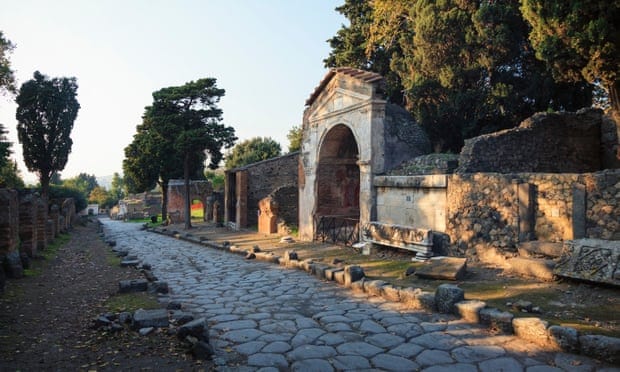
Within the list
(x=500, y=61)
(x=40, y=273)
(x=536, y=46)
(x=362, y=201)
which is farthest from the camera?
(x=500, y=61)

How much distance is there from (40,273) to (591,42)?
12912 millimetres

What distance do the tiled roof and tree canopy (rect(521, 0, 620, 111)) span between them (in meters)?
4.27

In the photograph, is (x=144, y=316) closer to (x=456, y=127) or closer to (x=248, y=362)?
(x=248, y=362)

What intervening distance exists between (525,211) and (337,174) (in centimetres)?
831

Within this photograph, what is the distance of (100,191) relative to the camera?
65438 mm

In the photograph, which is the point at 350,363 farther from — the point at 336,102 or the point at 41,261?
the point at 336,102

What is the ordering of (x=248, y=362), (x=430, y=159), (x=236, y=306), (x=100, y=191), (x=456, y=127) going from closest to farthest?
A: (x=248, y=362) → (x=236, y=306) → (x=430, y=159) → (x=456, y=127) → (x=100, y=191)

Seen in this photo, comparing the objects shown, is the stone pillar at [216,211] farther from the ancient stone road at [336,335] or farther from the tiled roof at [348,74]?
the ancient stone road at [336,335]

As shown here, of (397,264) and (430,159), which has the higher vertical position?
(430,159)

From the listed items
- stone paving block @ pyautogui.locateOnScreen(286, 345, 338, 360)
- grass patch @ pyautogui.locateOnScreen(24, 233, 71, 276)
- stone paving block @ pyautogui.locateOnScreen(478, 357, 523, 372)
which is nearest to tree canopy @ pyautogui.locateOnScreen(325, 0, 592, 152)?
stone paving block @ pyautogui.locateOnScreen(478, 357, 523, 372)

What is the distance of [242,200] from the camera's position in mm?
22500

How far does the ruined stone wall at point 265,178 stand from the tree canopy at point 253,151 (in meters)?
21.8

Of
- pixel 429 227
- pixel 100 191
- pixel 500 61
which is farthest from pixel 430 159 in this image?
pixel 100 191

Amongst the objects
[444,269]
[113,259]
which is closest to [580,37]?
[444,269]
